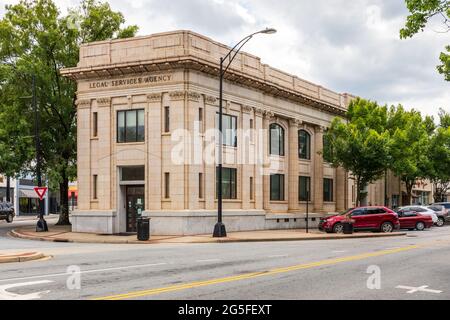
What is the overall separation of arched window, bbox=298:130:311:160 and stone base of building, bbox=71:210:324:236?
758 cm

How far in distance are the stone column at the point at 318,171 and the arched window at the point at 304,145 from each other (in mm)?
822

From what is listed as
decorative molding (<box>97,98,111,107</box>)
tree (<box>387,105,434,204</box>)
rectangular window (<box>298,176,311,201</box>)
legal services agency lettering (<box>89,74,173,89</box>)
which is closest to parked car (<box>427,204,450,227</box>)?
tree (<box>387,105,434,204</box>)

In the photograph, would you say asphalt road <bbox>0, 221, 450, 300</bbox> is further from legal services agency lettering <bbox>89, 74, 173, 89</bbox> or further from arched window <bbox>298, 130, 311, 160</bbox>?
arched window <bbox>298, 130, 311, 160</bbox>

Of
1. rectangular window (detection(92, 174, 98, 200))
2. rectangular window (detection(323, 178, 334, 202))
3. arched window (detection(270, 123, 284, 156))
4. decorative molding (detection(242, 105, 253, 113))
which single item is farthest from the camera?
rectangular window (detection(323, 178, 334, 202))

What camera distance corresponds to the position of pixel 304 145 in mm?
44750

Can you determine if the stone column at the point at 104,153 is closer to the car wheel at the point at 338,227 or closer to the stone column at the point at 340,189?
the car wheel at the point at 338,227

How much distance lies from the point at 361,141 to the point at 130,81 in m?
17.5

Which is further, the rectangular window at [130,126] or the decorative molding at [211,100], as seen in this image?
the decorative molding at [211,100]

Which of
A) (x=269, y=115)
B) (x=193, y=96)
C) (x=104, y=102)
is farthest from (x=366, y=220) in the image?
(x=104, y=102)

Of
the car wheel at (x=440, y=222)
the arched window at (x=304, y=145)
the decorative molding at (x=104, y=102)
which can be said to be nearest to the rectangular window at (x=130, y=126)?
the decorative molding at (x=104, y=102)

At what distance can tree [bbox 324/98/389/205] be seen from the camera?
4153 cm

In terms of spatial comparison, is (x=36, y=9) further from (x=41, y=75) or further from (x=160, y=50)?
(x=160, y=50)

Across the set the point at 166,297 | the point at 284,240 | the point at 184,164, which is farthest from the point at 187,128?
the point at 166,297

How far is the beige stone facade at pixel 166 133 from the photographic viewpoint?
31.8 m
